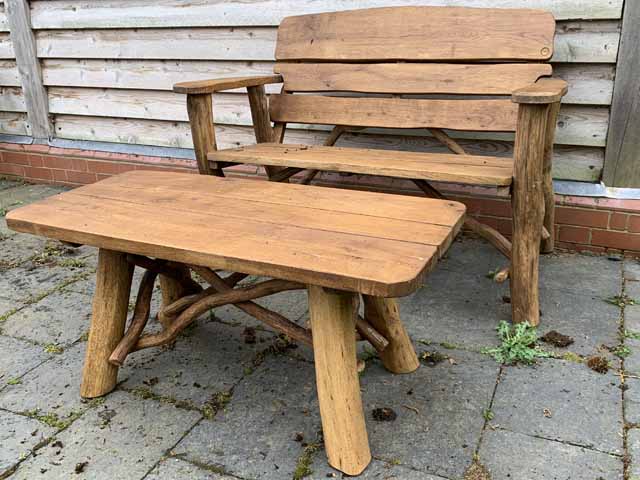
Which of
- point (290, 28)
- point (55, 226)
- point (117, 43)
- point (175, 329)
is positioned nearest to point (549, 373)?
point (175, 329)

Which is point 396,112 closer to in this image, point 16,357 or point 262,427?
point 262,427

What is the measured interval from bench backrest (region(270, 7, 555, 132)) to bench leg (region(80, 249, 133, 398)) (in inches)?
55.5

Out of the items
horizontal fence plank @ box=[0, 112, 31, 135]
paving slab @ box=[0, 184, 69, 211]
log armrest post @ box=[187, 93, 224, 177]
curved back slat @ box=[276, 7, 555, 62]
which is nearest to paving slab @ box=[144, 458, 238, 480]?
log armrest post @ box=[187, 93, 224, 177]

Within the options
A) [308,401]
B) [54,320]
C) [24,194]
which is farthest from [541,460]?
[24,194]

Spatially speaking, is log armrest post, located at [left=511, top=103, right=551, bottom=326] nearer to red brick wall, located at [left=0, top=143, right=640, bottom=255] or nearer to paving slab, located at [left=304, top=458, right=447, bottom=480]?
red brick wall, located at [left=0, top=143, right=640, bottom=255]

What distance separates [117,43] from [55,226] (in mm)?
2442

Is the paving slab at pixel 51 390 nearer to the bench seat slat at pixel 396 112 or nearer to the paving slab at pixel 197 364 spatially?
the paving slab at pixel 197 364

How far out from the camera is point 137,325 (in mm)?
2002

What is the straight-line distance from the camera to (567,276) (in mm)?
2715

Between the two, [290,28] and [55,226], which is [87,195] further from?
[290,28]

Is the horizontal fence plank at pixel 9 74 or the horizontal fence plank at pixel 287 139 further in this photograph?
the horizontal fence plank at pixel 9 74

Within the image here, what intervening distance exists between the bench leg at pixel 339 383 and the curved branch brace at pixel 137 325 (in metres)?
0.70

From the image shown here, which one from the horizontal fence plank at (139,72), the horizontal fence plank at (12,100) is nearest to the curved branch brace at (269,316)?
the horizontal fence plank at (139,72)

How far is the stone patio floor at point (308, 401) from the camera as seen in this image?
1.65 m
